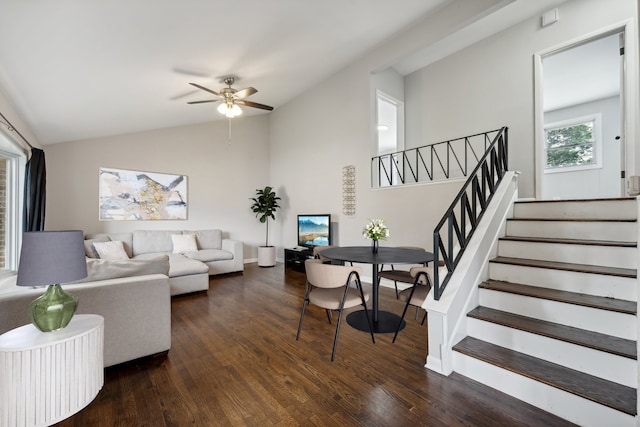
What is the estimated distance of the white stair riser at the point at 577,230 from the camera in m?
2.20

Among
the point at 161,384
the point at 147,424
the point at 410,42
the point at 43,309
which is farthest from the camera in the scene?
the point at 410,42

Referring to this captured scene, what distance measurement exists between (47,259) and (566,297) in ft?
10.4

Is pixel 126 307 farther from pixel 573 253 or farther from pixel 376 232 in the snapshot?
pixel 573 253

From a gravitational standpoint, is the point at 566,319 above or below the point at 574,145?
below

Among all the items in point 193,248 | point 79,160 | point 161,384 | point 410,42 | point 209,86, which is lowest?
point 161,384

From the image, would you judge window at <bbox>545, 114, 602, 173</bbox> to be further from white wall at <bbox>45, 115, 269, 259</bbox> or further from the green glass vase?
the green glass vase

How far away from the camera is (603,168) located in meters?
4.97

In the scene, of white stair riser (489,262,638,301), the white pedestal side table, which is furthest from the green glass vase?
white stair riser (489,262,638,301)

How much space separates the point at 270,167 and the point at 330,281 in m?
5.46

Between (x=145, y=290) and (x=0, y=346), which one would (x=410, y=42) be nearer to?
(x=145, y=290)

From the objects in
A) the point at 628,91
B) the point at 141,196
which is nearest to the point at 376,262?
the point at 628,91

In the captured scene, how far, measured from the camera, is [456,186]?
370 cm

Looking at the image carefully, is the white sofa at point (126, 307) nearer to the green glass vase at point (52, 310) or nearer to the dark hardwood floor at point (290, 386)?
the dark hardwood floor at point (290, 386)

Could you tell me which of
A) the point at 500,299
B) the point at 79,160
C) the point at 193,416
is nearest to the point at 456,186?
the point at 500,299
